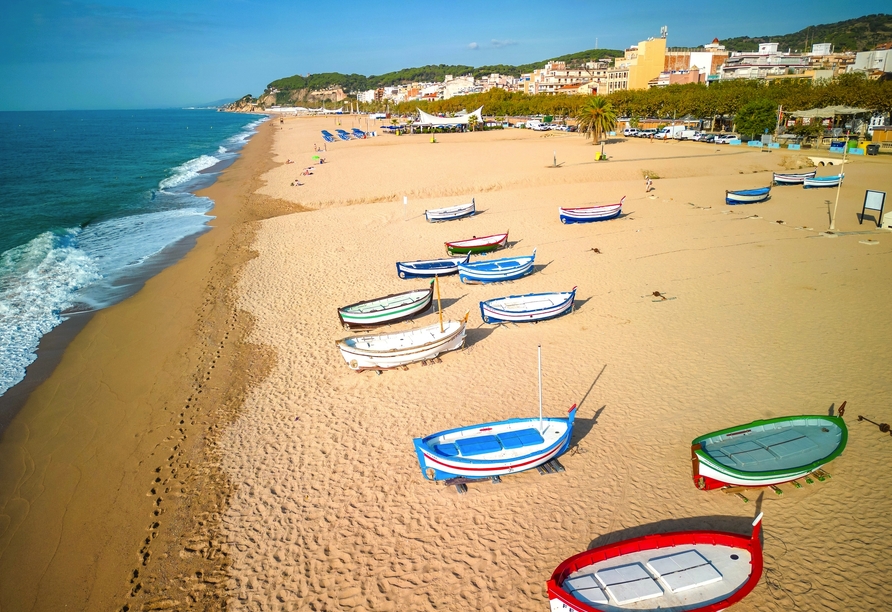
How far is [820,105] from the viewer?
4938 centimetres

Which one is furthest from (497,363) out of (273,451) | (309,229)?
(309,229)

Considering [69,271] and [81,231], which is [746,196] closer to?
[69,271]

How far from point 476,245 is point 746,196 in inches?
655

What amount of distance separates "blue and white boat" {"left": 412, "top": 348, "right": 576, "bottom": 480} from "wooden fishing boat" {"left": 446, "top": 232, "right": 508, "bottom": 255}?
38.8 ft

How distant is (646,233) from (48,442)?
22869mm

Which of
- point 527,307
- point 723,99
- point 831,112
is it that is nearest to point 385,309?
point 527,307

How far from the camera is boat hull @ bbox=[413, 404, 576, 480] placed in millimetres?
9242

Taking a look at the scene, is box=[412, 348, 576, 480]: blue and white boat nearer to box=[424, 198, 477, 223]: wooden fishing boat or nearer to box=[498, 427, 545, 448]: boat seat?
box=[498, 427, 545, 448]: boat seat

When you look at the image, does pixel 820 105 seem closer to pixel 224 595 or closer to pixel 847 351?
pixel 847 351

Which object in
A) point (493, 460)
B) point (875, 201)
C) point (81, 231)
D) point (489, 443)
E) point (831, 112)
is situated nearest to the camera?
point (493, 460)

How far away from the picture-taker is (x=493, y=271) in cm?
1845

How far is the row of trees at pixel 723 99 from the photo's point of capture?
4644 cm

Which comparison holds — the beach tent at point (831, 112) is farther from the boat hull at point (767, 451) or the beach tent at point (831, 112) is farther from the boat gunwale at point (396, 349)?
the boat gunwale at point (396, 349)

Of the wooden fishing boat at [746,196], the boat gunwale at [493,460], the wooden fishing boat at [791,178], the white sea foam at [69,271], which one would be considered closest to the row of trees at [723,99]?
the wooden fishing boat at [791,178]
